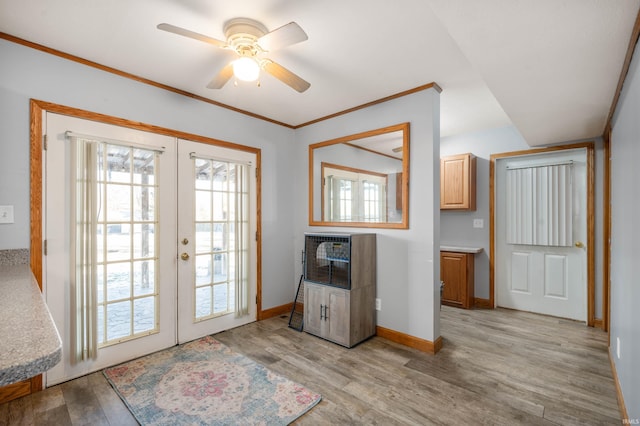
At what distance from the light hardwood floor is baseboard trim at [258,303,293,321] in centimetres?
28

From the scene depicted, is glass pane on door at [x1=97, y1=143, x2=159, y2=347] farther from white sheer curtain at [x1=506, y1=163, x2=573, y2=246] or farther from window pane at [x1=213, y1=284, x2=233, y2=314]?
white sheer curtain at [x1=506, y1=163, x2=573, y2=246]

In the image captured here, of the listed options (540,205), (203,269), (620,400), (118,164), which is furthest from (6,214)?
(540,205)

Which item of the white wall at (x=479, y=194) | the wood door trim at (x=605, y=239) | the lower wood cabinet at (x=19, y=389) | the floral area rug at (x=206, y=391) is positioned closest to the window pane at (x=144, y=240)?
the floral area rug at (x=206, y=391)

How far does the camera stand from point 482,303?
4.31 metres

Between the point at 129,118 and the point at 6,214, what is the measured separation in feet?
3.66

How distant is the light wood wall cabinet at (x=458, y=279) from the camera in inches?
163

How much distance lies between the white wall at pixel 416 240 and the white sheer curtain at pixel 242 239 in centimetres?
142

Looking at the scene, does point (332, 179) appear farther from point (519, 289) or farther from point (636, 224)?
point (519, 289)

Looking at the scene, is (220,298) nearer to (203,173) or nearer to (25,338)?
(203,173)

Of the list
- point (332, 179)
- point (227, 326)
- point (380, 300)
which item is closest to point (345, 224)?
point (332, 179)

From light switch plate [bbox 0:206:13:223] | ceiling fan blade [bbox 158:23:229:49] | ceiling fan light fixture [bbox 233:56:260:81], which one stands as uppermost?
ceiling fan blade [bbox 158:23:229:49]

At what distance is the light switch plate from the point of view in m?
2.10

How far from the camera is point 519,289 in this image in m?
4.13

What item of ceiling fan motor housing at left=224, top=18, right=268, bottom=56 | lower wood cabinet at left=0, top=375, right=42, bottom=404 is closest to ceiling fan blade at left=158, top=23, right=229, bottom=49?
ceiling fan motor housing at left=224, top=18, right=268, bottom=56
